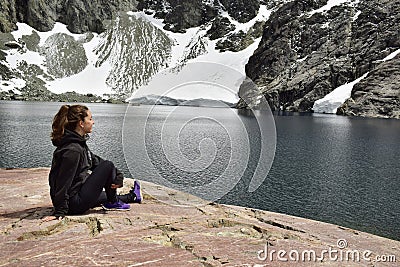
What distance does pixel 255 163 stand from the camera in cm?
3397

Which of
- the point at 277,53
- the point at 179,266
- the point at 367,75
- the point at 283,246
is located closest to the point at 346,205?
the point at 283,246

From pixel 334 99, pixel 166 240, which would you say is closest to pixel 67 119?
pixel 166 240

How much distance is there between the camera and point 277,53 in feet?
534

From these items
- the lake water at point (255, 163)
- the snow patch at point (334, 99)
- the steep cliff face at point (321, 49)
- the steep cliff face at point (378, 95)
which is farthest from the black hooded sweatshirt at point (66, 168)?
the snow patch at point (334, 99)

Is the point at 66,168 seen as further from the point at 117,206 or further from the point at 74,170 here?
the point at 117,206

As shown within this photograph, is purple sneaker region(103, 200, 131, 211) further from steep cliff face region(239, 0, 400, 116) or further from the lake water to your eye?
steep cliff face region(239, 0, 400, 116)

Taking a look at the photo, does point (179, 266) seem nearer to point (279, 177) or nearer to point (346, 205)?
point (346, 205)

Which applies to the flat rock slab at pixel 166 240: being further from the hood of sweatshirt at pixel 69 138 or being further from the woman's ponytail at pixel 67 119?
the woman's ponytail at pixel 67 119

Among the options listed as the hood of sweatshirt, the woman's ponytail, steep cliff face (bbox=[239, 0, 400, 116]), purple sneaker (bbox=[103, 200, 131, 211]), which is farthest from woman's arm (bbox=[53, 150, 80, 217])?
steep cliff face (bbox=[239, 0, 400, 116])

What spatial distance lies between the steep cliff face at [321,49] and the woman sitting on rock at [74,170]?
10985 centimetres

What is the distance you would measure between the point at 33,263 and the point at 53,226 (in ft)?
5.34

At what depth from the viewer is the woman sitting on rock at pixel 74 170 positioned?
7.68m

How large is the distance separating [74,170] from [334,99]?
411 feet

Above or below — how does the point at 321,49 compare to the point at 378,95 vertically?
above
